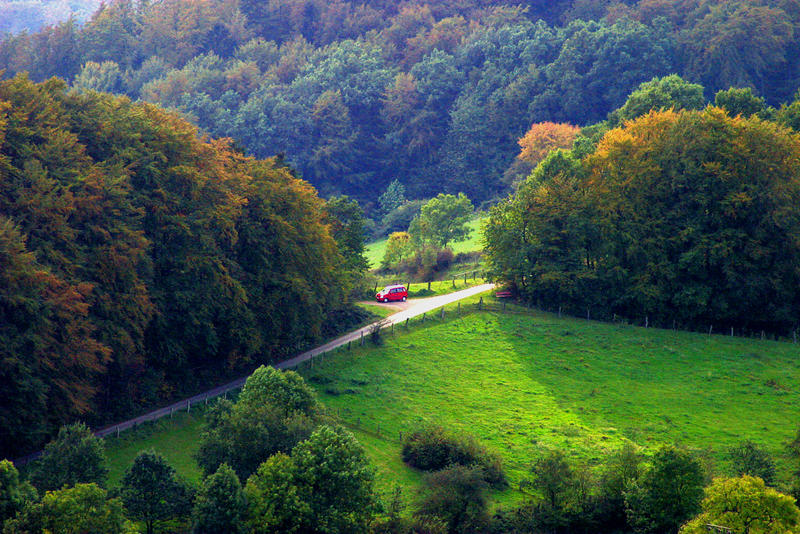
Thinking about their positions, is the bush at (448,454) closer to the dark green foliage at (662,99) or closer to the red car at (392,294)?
the red car at (392,294)

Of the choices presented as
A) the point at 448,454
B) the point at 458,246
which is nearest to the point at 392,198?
the point at 458,246

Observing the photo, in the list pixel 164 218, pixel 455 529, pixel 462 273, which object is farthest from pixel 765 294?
pixel 164 218

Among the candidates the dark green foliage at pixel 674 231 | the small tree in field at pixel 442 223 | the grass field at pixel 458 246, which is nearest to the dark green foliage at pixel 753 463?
the dark green foliage at pixel 674 231

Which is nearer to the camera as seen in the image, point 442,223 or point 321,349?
point 321,349

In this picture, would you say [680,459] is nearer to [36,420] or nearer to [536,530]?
[536,530]

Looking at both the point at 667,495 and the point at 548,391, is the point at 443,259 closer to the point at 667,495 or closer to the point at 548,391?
the point at 548,391

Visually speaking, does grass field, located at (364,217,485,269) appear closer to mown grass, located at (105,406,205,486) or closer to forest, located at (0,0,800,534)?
forest, located at (0,0,800,534)
